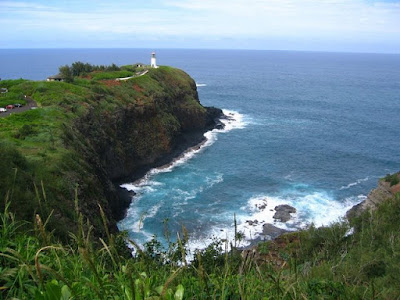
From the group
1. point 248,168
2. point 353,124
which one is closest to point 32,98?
point 248,168

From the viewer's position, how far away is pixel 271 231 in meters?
39.3

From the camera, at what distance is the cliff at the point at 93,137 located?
977 inches

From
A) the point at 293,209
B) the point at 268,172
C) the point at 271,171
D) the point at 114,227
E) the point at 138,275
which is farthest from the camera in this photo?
the point at 271,171

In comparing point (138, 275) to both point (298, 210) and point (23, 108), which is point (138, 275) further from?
point (23, 108)

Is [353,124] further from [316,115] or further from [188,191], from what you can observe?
[188,191]

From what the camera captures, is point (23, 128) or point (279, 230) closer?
point (23, 128)

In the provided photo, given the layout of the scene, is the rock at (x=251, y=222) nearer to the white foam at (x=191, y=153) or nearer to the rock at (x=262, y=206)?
the rock at (x=262, y=206)

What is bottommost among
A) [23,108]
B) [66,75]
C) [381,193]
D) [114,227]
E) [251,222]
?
[251,222]

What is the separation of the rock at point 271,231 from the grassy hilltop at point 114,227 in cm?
452

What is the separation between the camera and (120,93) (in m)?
60.6

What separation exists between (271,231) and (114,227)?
56.8 ft

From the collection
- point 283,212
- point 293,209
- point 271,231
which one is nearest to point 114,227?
point 271,231

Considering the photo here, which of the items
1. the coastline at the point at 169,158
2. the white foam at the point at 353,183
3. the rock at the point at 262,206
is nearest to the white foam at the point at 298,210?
the rock at the point at 262,206

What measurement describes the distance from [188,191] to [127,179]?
9.84 m
